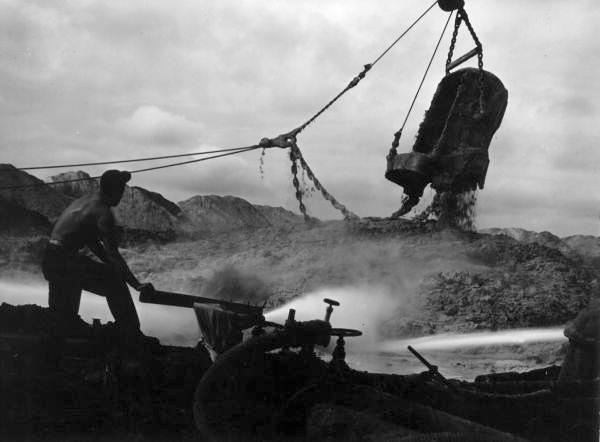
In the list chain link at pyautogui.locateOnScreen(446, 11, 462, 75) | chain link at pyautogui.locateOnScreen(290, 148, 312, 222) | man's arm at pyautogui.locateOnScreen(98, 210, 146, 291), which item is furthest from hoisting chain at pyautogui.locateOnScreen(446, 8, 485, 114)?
man's arm at pyautogui.locateOnScreen(98, 210, 146, 291)

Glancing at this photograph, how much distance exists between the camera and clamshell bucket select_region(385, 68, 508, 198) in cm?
1041

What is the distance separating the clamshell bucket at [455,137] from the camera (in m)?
10.4

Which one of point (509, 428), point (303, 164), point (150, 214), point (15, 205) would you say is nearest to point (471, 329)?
point (303, 164)

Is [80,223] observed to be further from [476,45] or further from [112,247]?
[476,45]

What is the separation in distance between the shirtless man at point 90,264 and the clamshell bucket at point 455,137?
18.2 feet

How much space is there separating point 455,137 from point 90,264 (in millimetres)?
6809

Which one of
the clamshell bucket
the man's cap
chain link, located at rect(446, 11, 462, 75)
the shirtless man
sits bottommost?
the shirtless man

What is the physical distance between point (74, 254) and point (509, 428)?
413cm

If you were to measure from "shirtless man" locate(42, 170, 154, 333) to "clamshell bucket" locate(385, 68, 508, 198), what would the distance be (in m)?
5.53

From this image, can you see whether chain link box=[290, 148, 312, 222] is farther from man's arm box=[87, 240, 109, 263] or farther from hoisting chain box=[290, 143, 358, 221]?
man's arm box=[87, 240, 109, 263]

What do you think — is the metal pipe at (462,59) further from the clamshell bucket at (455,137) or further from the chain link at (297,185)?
the chain link at (297,185)

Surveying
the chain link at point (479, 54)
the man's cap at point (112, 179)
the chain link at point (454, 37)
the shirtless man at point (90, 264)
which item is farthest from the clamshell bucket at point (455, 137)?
the shirtless man at point (90, 264)

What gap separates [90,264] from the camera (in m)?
5.74

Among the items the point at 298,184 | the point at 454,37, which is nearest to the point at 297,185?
the point at 298,184
